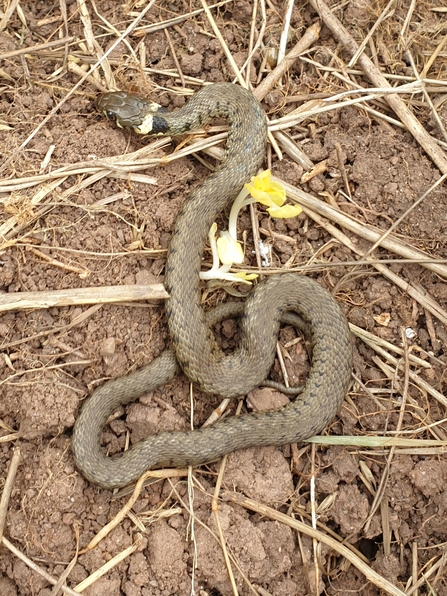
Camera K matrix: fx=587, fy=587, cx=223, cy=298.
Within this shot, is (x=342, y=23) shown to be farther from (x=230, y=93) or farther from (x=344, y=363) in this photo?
(x=344, y=363)

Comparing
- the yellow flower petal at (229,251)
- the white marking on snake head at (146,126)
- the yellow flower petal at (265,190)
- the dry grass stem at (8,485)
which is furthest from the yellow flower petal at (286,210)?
the dry grass stem at (8,485)

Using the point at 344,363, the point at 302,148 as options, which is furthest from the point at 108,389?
the point at 302,148

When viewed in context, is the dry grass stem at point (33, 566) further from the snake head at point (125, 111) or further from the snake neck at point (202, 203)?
the snake head at point (125, 111)

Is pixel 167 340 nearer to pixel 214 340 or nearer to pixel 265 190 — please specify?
pixel 214 340

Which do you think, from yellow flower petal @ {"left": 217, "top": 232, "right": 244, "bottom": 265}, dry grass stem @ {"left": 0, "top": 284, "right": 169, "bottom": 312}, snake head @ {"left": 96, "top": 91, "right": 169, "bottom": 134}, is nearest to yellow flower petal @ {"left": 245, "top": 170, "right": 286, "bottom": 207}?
yellow flower petal @ {"left": 217, "top": 232, "right": 244, "bottom": 265}

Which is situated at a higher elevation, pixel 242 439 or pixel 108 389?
pixel 108 389

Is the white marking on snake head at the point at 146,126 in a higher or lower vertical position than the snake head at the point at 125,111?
lower
